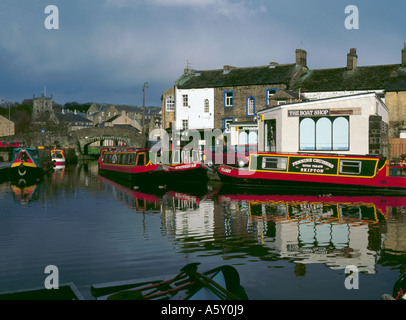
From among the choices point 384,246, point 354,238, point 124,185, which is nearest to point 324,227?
point 354,238

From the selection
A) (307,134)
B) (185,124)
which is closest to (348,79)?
(307,134)

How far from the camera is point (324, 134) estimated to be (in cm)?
2523

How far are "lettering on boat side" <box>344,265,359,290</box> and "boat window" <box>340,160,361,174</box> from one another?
47.1ft

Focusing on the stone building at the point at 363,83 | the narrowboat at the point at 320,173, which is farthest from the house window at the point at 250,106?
the narrowboat at the point at 320,173

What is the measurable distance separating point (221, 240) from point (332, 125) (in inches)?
596

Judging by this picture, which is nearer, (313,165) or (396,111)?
(313,165)

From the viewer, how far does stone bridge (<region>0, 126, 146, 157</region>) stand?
63.0 metres

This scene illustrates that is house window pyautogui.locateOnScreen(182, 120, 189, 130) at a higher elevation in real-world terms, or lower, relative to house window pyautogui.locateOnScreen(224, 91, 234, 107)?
lower

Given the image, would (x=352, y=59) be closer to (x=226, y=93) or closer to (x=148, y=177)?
(x=226, y=93)

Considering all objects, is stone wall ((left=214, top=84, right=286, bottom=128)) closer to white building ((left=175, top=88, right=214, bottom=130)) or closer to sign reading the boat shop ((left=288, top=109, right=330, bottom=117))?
white building ((left=175, top=88, right=214, bottom=130))

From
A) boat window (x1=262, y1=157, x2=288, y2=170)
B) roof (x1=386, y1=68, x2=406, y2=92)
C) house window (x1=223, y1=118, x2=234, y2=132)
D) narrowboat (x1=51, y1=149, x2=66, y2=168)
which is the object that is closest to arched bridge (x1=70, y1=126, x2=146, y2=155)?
narrowboat (x1=51, y1=149, x2=66, y2=168)

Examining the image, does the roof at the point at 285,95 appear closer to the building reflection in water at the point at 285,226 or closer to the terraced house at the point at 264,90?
the terraced house at the point at 264,90

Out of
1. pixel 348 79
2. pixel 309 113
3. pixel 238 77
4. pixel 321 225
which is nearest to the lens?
pixel 321 225
